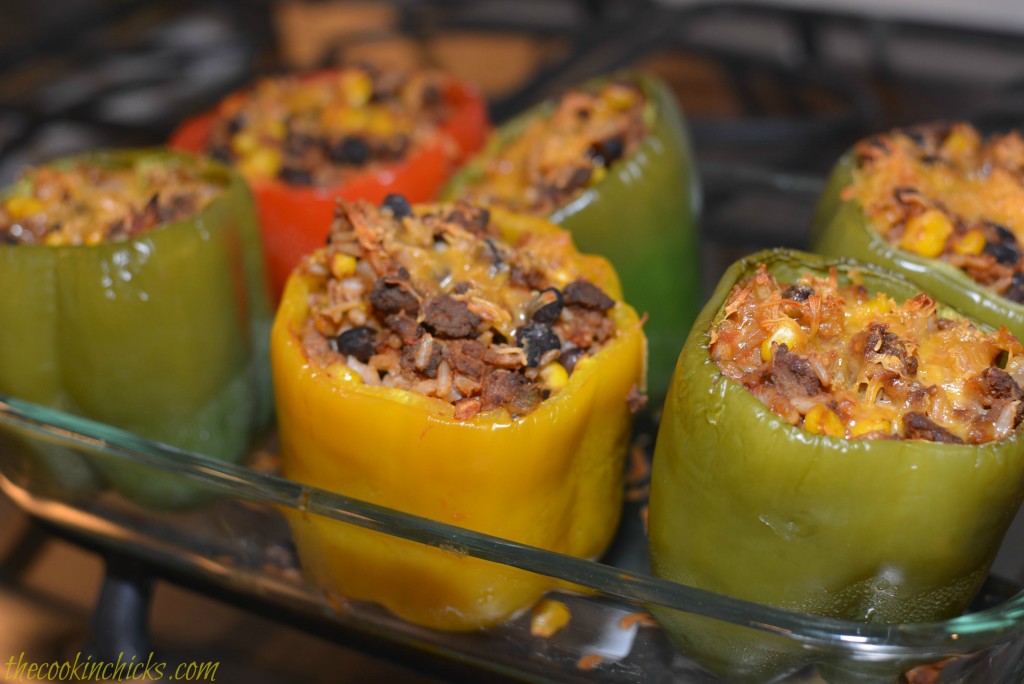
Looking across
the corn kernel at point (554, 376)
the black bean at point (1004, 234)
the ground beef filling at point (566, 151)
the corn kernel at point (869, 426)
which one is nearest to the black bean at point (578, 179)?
the ground beef filling at point (566, 151)

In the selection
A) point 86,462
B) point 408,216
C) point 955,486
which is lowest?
point 86,462

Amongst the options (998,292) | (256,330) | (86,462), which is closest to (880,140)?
(998,292)

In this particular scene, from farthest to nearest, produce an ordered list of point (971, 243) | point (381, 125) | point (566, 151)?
point (381, 125) < point (566, 151) < point (971, 243)

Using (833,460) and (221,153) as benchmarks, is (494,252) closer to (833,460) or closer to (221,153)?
(833,460)

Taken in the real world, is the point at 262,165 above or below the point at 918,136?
below

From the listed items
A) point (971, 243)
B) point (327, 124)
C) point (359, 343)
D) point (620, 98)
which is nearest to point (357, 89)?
point (327, 124)

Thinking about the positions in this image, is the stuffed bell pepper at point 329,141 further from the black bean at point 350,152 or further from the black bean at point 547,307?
the black bean at point 547,307

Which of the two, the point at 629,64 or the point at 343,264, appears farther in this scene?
the point at 629,64

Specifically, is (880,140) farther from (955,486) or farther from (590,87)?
(955,486)
